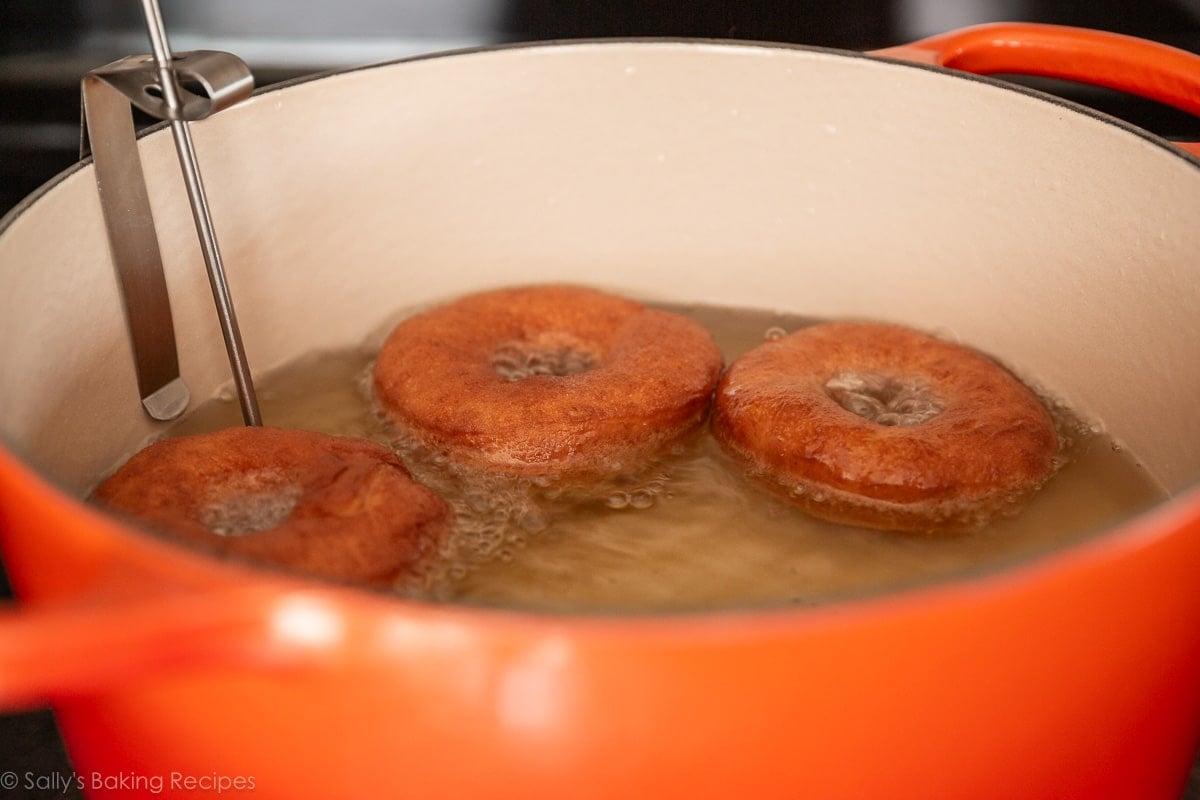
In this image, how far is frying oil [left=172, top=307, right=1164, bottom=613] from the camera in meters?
0.89

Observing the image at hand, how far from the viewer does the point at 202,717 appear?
578 millimetres

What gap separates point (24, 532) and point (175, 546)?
0.44ft

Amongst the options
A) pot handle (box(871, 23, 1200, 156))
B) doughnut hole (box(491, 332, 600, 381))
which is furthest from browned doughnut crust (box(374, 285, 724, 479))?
pot handle (box(871, 23, 1200, 156))

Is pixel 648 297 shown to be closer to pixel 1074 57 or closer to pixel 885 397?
pixel 885 397

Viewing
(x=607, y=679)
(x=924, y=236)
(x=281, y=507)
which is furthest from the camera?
(x=924, y=236)

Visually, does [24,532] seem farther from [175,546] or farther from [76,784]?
[76,784]

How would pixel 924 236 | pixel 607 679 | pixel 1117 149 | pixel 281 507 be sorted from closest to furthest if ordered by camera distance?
pixel 607 679
pixel 281 507
pixel 1117 149
pixel 924 236

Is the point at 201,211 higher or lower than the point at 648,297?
higher

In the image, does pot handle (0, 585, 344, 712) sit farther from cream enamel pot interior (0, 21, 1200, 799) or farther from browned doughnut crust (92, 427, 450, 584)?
browned doughnut crust (92, 427, 450, 584)

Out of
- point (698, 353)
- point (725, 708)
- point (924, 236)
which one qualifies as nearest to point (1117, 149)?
point (924, 236)

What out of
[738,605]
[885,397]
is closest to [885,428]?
[885,397]

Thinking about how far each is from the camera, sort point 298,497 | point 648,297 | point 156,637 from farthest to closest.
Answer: point 648,297
point 298,497
point 156,637

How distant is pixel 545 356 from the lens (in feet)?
3.88

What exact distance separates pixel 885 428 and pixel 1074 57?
42 centimetres
